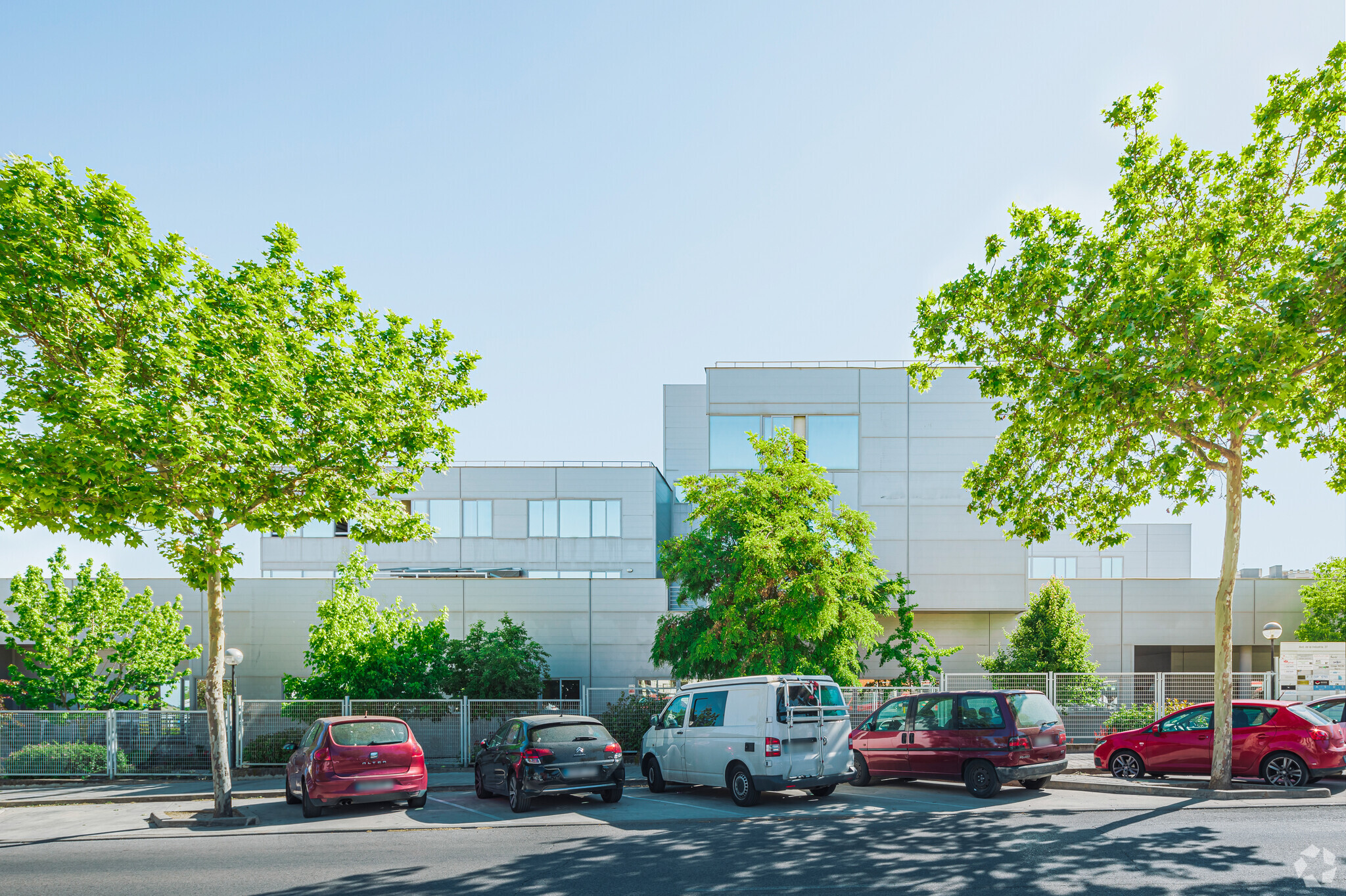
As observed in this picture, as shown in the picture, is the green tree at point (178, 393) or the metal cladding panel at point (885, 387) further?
the metal cladding panel at point (885, 387)

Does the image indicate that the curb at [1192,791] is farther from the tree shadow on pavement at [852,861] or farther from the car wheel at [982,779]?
the tree shadow on pavement at [852,861]

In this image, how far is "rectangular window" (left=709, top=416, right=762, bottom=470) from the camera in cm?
3647

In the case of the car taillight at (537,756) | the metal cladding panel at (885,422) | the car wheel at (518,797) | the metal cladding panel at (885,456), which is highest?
the metal cladding panel at (885,422)

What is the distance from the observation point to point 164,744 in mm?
19719

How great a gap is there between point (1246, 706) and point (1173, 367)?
655 centimetres

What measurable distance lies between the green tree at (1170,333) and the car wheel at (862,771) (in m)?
5.05

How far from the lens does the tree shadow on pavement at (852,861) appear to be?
8.66 metres

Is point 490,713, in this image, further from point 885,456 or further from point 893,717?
point 885,456

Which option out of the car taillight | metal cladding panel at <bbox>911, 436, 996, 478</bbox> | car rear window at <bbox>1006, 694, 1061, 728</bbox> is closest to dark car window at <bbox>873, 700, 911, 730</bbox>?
car rear window at <bbox>1006, 694, 1061, 728</bbox>

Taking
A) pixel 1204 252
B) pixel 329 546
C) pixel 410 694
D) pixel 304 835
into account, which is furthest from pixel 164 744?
pixel 1204 252

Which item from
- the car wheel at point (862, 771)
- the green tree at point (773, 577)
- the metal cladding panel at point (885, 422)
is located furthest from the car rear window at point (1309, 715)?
the metal cladding panel at point (885, 422)

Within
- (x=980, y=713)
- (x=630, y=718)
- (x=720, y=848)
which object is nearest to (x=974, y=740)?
(x=980, y=713)

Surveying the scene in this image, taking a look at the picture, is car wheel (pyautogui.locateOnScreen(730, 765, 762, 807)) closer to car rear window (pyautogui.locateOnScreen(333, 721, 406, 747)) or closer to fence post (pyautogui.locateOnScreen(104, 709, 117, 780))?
car rear window (pyautogui.locateOnScreen(333, 721, 406, 747))

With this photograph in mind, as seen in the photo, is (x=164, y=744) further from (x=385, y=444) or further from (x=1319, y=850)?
(x=1319, y=850)
